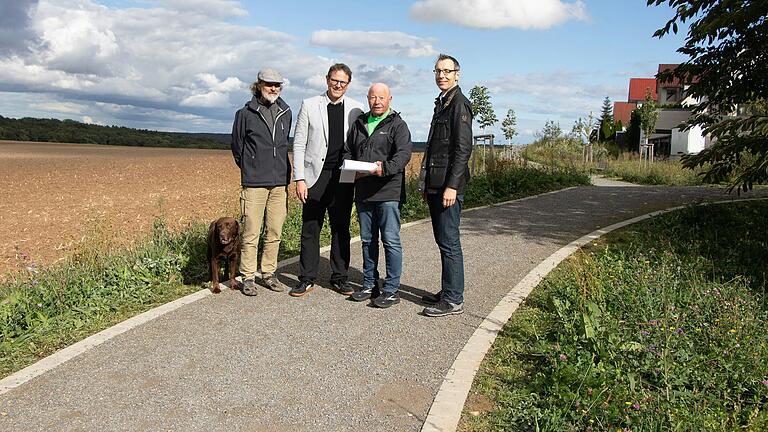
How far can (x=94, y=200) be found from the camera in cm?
1948

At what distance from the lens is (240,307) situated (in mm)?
6469

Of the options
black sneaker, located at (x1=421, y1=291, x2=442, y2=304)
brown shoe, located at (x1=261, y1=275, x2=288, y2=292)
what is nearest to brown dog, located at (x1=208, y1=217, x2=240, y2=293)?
brown shoe, located at (x1=261, y1=275, x2=288, y2=292)

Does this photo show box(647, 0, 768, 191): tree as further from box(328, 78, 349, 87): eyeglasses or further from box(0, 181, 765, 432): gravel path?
box(328, 78, 349, 87): eyeglasses

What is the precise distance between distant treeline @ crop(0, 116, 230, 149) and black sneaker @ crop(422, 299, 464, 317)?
54961 mm

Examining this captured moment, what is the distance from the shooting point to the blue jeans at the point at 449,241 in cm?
600

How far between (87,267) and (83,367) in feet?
8.09

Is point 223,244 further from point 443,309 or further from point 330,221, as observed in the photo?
point 443,309

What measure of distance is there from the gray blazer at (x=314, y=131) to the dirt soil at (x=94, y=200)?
283cm

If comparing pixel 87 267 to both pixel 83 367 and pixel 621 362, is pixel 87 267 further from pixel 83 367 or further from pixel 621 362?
pixel 621 362

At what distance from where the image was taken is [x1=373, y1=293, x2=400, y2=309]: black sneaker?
6406mm

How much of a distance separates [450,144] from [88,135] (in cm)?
6233

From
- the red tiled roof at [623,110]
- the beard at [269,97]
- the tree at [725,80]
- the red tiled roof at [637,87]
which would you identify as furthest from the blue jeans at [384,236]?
the red tiled roof at [637,87]

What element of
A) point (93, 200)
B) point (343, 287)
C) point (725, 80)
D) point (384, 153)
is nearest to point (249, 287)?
point (343, 287)

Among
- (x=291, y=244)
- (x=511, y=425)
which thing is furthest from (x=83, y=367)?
(x=291, y=244)
